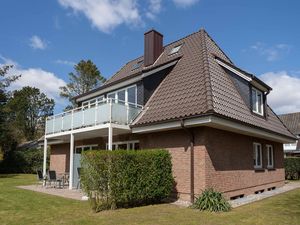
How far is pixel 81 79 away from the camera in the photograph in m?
54.7

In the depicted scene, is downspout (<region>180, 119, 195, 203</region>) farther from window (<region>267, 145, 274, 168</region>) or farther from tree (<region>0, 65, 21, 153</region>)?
tree (<region>0, 65, 21, 153</region>)

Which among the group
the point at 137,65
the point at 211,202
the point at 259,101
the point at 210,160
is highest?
the point at 137,65

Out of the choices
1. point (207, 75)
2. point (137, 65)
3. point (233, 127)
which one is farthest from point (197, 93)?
point (137, 65)

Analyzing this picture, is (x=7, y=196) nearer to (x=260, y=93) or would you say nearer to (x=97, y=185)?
(x=97, y=185)

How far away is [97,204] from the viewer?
38.8 feet

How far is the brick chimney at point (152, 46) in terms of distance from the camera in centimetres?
2166

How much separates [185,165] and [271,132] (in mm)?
6911

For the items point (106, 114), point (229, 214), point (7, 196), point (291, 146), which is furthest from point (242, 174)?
point (291, 146)

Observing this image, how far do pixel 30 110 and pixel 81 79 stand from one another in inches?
962

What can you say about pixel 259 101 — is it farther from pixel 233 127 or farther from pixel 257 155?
pixel 233 127

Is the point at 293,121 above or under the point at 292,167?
above

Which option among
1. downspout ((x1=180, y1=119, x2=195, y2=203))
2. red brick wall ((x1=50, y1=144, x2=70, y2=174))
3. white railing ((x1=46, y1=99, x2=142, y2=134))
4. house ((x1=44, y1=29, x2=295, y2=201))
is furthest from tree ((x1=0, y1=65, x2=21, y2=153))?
downspout ((x1=180, y1=119, x2=195, y2=203))

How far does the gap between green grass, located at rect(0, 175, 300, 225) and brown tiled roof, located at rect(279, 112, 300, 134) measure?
122ft

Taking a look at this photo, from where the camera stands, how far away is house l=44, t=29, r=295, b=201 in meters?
13.8
